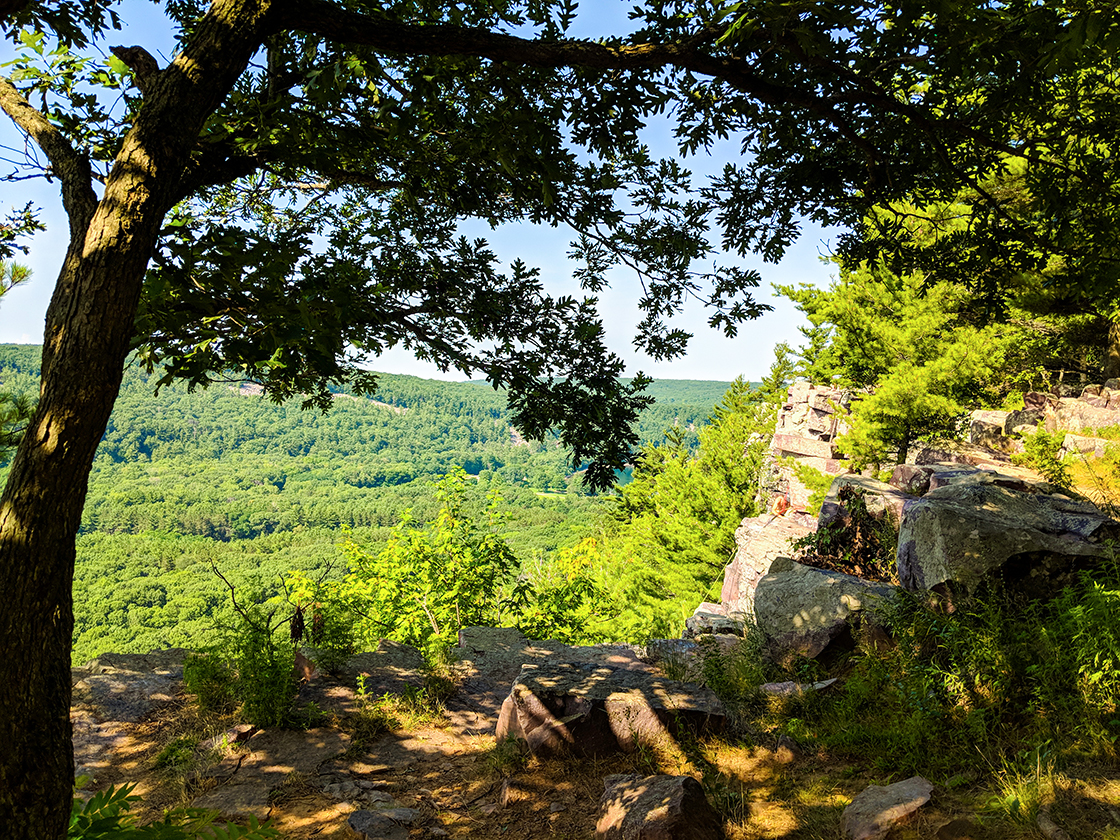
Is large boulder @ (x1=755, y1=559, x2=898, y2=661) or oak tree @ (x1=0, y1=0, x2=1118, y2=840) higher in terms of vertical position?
oak tree @ (x1=0, y1=0, x2=1118, y2=840)

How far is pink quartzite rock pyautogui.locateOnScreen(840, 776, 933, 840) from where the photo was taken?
3381 mm

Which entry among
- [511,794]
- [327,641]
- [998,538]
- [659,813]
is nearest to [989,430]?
[998,538]

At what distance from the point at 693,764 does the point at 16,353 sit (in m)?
231

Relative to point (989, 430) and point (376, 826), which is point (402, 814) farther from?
point (989, 430)

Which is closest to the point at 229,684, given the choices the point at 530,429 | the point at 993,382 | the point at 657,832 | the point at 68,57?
the point at 530,429

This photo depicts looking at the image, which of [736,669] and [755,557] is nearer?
[736,669]

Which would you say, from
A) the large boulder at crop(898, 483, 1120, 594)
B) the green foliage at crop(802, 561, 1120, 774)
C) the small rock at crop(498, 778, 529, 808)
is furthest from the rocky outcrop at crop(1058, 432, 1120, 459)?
the small rock at crop(498, 778, 529, 808)

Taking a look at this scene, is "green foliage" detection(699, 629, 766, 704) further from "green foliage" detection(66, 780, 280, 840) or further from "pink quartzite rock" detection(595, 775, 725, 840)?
"green foliage" detection(66, 780, 280, 840)

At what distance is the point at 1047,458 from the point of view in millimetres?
9391

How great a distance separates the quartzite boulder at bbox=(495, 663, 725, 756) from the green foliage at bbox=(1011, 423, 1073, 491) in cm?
710

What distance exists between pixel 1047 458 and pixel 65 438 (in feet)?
40.8

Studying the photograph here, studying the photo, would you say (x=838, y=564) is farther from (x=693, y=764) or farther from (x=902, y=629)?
(x=693, y=764)

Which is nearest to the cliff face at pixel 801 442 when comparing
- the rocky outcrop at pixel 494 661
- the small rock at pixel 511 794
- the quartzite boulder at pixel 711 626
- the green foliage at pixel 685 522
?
the green foliage at pixel 685 522

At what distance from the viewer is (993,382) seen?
56.9 ft
